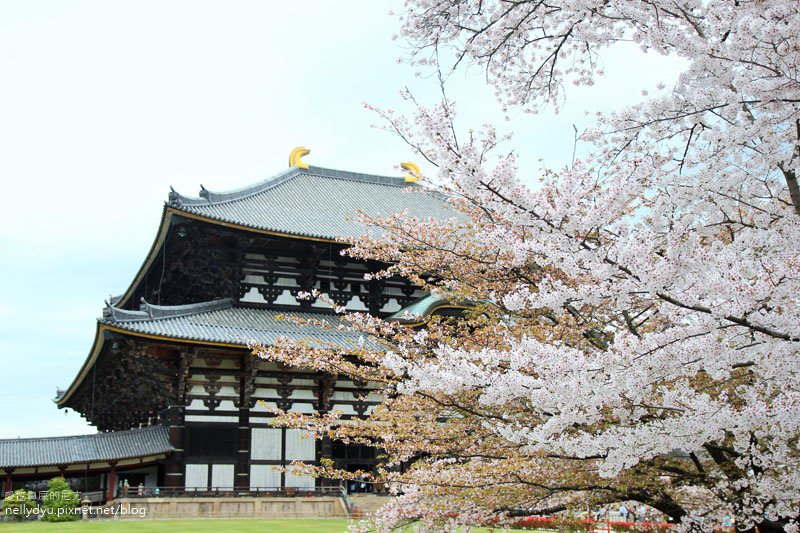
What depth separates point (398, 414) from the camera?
7.78 meters

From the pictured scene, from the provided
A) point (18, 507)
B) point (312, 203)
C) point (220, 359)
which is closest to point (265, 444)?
point (220, 359)

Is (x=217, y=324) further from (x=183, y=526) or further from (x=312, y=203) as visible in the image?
(x=312, y=203)

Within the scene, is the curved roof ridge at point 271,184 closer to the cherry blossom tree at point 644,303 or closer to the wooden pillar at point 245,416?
the wooden pillar at point 245,416

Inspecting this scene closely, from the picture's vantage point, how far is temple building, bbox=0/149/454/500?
64.5 feet

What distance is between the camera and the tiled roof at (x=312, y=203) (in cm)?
2235

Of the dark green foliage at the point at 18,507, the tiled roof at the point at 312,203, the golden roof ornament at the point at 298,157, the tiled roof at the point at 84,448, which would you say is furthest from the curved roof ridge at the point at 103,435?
the golden roof ornament at the point at 298,157

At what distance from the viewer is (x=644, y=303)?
23.1 ft

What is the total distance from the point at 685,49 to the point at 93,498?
22023mm

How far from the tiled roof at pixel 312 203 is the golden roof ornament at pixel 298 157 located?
277mm

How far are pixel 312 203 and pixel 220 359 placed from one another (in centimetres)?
795

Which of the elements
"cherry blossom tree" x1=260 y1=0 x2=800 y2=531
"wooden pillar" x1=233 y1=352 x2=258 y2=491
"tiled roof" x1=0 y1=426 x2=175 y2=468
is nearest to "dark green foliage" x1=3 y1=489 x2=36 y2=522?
"tiled roof" x1=0 y1=426 x2=175 y2=468

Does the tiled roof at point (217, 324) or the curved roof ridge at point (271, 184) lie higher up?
the curved roof ridge at point (271, 184)

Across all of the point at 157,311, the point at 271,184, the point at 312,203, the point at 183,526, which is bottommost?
the point at 183,526

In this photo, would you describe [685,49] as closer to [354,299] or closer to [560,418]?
[560,418]
